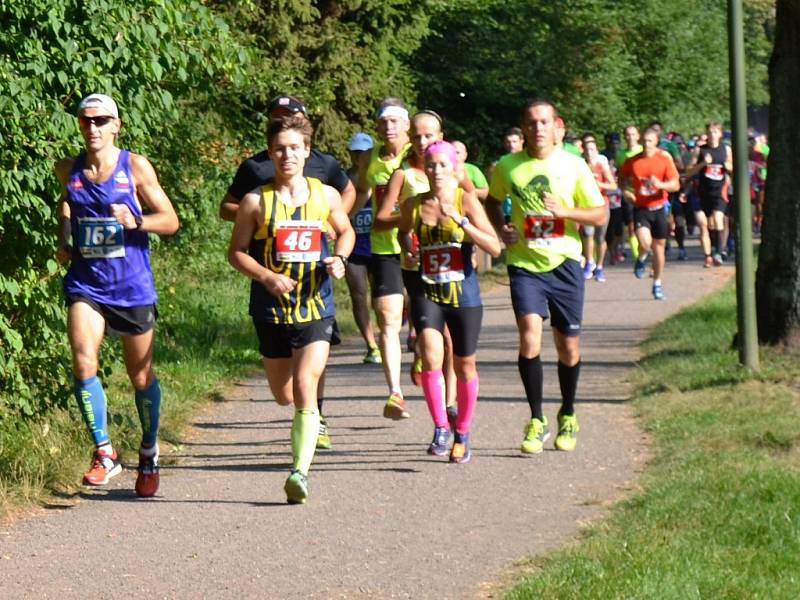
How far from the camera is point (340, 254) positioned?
863 cm

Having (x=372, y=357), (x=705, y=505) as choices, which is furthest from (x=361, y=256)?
(x=705, y=505)

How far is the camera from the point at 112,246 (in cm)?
846

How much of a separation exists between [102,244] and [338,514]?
171cm

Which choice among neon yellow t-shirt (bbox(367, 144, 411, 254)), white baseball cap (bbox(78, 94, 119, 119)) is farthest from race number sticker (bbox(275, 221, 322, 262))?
neon yellow t-shirt (bbox(367, 144, 411, 254))

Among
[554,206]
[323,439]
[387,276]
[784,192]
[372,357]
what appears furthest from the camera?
[372,357]

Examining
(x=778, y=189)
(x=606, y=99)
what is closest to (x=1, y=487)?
(x=778, y=189)

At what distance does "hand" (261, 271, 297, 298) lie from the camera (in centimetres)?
849

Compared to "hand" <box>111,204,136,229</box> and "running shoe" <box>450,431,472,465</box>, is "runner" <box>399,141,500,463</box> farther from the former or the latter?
"hand" <box>111,204,136,229</box>

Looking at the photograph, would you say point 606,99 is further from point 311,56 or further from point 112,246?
point 112,246

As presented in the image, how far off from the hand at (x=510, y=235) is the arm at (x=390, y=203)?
25.1 inches

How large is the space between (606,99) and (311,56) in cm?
1213

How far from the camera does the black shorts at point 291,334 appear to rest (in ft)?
28.5

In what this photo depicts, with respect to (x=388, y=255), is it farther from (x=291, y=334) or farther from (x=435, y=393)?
(x=291, y=334)

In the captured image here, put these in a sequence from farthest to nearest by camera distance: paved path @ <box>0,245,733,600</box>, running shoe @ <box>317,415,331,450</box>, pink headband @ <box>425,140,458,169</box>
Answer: running shoe @ <box>317,415,331,450</box> → pink headband @ <box>425,140,458,169</box> → paved path @ <box>0,245,733,600</box>
